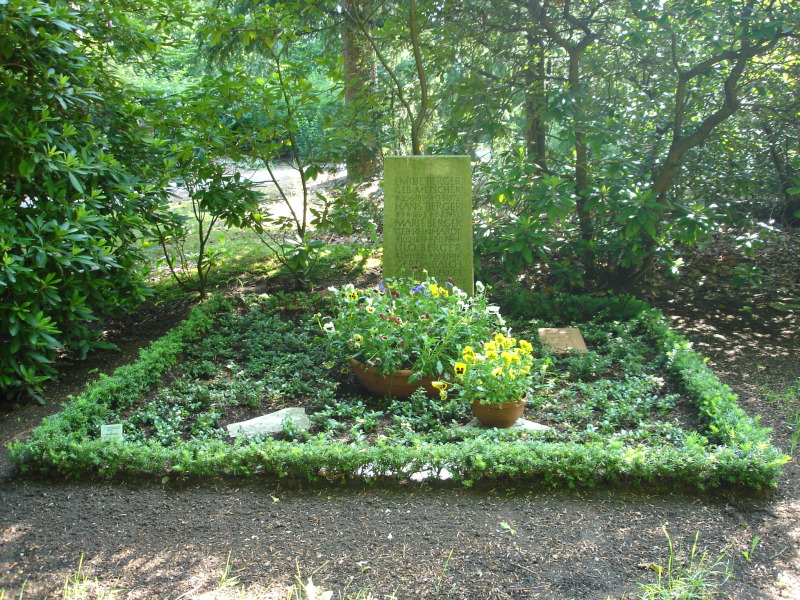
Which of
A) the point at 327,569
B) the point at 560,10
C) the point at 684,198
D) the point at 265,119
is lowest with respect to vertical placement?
the point at 327,569

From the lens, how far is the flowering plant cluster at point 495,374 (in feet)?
12.5

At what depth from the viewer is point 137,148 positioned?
561 centimetres

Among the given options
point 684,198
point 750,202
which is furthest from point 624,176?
point 750,202

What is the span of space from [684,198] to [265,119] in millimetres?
4222

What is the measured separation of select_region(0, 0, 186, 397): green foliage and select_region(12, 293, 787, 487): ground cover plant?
576 mm

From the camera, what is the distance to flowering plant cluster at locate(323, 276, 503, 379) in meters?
4.27

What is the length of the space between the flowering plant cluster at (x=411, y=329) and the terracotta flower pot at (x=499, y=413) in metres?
0.36

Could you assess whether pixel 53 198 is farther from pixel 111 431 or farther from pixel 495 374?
pixel 495 374

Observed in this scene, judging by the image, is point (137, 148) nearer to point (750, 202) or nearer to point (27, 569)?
point (27, 569)

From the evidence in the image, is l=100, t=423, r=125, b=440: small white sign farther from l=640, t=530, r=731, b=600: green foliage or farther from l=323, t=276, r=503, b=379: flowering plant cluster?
l=640, t=530, r=731, b=600: green foliage

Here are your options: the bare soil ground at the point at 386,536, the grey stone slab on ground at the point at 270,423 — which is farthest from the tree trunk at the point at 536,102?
the bare soil ground at the point at 386,536

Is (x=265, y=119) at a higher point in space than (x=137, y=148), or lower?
higher

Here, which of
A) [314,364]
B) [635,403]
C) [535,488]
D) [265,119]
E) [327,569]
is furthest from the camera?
[265,119]

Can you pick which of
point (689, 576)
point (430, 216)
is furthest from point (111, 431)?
point (430, 216)
